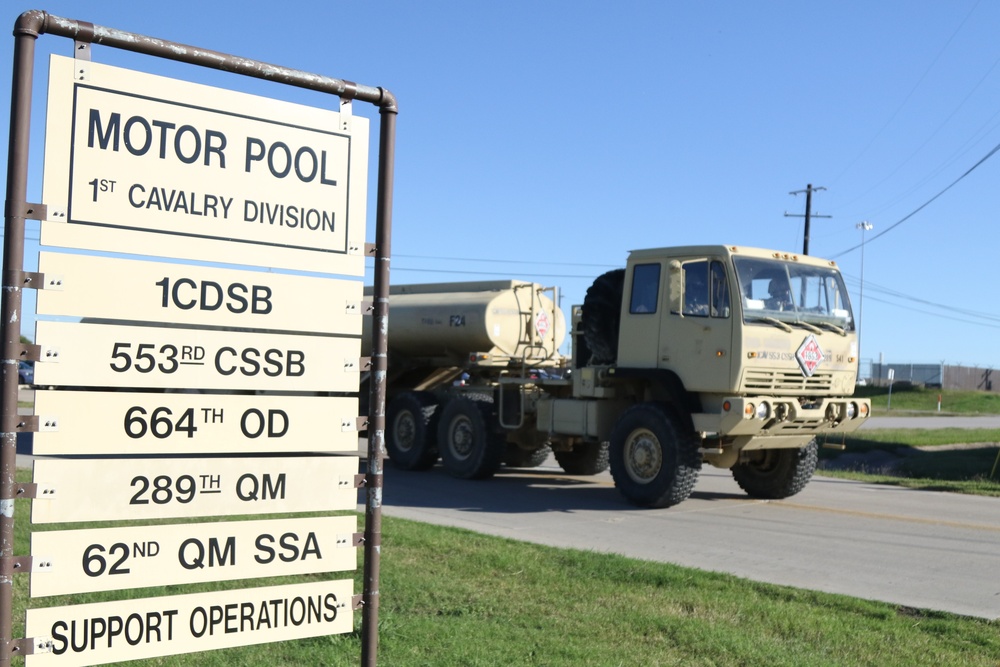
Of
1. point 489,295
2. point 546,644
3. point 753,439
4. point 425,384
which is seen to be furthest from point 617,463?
point 546,644

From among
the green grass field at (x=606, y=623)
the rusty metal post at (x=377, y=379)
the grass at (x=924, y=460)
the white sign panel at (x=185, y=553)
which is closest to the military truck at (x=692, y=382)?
the grass at (x=924, y=460)

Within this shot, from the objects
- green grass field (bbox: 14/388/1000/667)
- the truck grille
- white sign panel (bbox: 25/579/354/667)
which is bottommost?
green grass field (bbox: 14/388/1000/667)

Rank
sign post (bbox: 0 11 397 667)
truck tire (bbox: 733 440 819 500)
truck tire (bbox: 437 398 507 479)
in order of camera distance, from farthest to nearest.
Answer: truck tire (bbox: 437 398 507 479)
truck tire (bbox: 733 440 819 500)
sign post (bbox: 0 11 397 667)

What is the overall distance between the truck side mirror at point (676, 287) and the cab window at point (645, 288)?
0.29 meters

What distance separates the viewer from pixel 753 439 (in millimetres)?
13125

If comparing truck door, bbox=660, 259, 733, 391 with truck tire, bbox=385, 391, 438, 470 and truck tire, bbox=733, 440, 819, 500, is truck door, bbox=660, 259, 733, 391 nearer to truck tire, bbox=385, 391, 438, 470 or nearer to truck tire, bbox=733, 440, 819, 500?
truck tire, bbox=733, 440, 819, 500

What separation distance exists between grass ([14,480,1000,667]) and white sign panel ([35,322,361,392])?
75.5 inches

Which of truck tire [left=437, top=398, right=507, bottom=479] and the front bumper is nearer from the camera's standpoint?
the front bumper

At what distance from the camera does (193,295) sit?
166 inches

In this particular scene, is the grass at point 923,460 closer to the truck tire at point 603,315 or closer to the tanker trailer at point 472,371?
the truck tire at point 603,315

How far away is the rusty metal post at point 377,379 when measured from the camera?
4613 mm

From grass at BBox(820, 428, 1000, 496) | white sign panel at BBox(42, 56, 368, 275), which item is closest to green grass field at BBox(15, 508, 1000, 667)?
white sign panel at BBox(42, 56, 368, 275)

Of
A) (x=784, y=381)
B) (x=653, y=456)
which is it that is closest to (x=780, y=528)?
(x=784, y=381)

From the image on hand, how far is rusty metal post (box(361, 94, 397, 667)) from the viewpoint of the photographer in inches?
182
